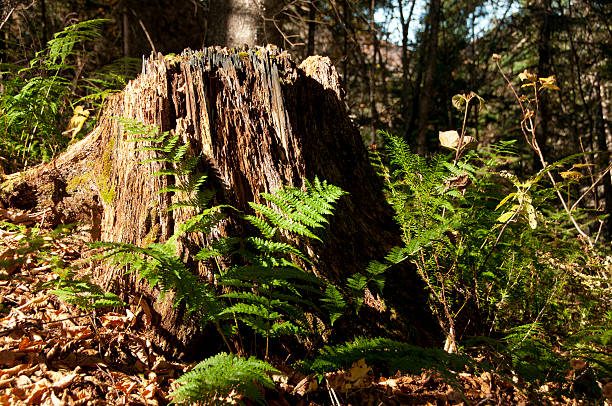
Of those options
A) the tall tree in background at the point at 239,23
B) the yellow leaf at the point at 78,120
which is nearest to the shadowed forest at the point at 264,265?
the yellow leaf at the point at 78,120

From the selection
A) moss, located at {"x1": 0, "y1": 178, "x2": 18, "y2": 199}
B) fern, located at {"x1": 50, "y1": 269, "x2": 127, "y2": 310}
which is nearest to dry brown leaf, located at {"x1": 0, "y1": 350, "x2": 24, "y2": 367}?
fern, located at {"x1": 50, "y1": 269, "x2": 127, "y2": 310}

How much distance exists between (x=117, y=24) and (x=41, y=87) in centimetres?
650

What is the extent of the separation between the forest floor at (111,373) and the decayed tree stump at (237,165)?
15 centimetres

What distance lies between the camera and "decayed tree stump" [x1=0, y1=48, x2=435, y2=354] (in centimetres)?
224

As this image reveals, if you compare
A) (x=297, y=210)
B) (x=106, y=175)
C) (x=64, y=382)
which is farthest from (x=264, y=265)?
(x=106, y=175)

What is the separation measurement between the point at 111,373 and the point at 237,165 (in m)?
1.18

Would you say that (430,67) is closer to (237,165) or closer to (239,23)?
(239,23)

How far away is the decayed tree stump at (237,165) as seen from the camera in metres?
2.24

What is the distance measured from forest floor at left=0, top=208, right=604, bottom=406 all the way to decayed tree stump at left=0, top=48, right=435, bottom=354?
0.51 ft

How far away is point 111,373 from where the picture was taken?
6.25ft

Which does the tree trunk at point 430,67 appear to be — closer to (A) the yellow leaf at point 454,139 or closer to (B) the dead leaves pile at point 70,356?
(A) the yellow leaf at point 454,139

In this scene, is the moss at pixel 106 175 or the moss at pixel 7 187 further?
the moss at pixel 7 187

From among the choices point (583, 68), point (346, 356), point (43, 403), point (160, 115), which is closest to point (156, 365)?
point (43, 403)

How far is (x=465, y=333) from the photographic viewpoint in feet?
7.97
